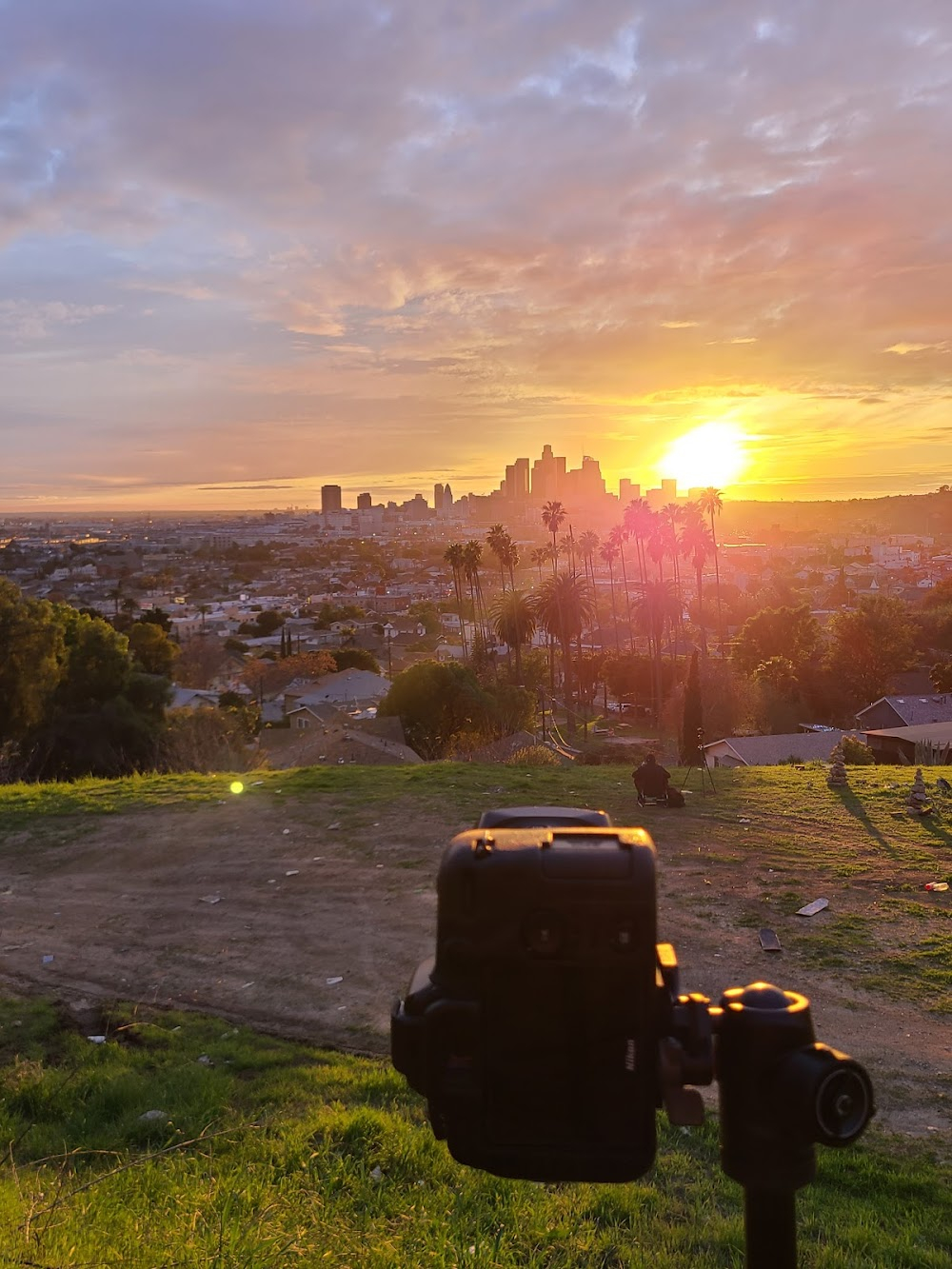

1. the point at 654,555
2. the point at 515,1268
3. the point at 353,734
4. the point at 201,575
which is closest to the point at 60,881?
the point at 515,1268

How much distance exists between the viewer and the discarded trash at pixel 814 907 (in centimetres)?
706

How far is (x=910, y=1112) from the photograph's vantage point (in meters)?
4.27

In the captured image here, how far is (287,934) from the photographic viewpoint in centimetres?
695

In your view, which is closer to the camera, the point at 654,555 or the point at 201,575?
the point at 654,555

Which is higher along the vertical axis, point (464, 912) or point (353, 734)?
point (464, 912)

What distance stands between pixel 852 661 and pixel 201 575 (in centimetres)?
9259

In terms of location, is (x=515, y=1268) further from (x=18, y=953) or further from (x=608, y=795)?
(x=608, y=795)

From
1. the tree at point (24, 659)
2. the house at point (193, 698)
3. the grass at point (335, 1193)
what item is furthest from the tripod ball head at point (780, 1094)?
the house at point (193, 698)

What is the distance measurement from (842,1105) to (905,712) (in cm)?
2969

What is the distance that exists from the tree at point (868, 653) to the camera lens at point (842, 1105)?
115 ft

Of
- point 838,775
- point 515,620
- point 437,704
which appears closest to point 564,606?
point 515,620

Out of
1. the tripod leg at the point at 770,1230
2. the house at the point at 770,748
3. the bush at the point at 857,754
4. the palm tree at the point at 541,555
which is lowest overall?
the house at the point at 770,748

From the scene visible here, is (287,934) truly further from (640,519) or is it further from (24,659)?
(640,519)

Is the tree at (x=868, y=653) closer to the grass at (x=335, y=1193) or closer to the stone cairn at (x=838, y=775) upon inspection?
the stone cairn at (x=838, y=775)
